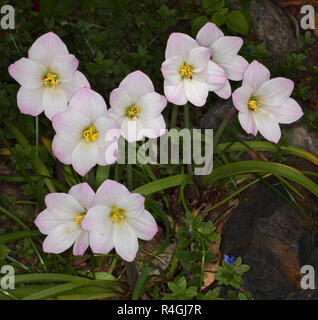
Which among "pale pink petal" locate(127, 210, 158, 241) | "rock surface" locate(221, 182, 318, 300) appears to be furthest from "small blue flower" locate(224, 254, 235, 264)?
"pale pink petal" locate(127, 210, 158, 241)

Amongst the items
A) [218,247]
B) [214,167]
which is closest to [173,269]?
[218,247]

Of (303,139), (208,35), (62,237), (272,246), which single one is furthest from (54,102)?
(303,139)

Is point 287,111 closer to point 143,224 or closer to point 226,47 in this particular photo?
point 226,47

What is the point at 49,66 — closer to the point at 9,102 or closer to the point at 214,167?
the point at 9,102

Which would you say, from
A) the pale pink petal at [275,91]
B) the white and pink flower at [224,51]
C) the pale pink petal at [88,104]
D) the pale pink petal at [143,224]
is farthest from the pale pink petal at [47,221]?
the pale pink petal at [275,91]

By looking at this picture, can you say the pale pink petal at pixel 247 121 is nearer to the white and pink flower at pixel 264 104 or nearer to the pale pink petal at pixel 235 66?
the white and pink flower at pixel 264 104
